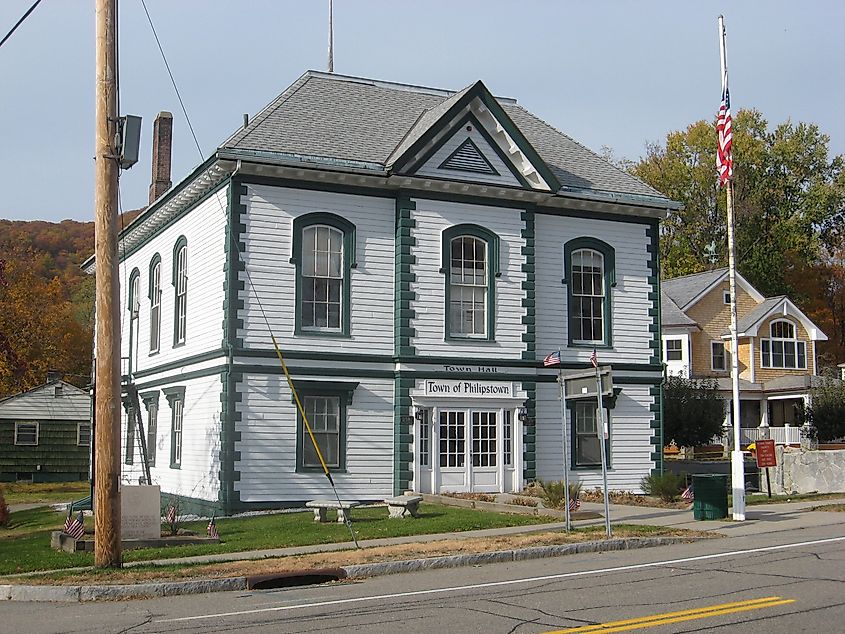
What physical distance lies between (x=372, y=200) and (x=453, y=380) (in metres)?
4.81

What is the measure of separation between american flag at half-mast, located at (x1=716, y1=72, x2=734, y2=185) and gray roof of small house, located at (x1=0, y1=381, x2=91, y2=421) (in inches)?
1200

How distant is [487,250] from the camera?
87.7 ft

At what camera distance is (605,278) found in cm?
2839

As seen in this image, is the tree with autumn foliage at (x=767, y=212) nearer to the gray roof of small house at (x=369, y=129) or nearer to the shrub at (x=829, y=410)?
the shrub at (x=829, y=410)

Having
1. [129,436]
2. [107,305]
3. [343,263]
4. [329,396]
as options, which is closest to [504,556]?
[107,305]

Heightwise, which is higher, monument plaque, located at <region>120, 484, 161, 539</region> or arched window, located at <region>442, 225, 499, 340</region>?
arched window, located at <region>442, 225, 499, 340</region>

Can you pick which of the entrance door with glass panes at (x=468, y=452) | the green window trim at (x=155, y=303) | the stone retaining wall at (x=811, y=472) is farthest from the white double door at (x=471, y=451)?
the green window trim at (x=155, y=303)

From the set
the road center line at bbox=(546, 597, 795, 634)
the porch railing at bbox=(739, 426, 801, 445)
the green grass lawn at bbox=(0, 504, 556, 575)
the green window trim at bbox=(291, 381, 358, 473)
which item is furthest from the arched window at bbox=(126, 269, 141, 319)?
the porch railing at bbox=(739, 426, 801, 445)

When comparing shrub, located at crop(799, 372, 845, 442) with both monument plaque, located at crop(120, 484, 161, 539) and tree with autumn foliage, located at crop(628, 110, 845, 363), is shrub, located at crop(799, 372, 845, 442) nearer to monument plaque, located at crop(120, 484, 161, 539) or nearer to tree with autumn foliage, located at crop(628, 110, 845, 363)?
tree with autumn foliage, located at crop(628, 110, 845, 363)

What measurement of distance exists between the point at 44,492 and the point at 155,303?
38.2ft

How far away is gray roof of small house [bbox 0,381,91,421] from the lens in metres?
43.8

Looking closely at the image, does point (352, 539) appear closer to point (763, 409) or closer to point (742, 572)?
point (742, 572)

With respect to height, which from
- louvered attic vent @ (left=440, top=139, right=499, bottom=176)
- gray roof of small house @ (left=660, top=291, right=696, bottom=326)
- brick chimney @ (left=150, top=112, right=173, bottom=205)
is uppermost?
brick chimney @ (left=150, top=112, right=173, bottom=205)

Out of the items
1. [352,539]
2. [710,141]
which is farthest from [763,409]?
[352,539]
